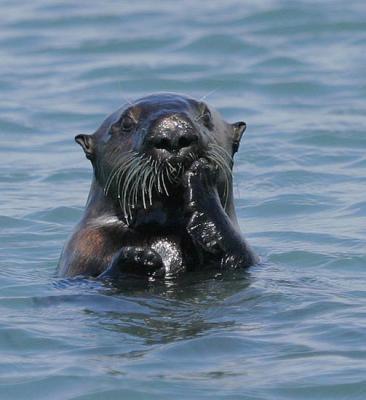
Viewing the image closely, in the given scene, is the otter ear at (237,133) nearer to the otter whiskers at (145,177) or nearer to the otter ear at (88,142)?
the otter whiskers at (145,177)

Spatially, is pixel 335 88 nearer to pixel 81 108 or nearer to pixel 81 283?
pixel 81 108

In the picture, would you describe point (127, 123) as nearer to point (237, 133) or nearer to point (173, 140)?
point (173, 140)

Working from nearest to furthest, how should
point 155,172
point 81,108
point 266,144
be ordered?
1. point 155,172
2. point 266,144
3. point 81,108

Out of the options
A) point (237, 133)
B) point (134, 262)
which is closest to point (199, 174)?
point (134, 262)

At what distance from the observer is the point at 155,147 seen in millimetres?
→ 7340

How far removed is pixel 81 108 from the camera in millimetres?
14164

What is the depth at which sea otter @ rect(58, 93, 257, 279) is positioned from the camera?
7.32 metres

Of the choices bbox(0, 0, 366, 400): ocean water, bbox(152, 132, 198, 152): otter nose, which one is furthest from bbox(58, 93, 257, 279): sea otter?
bbox(0, 0, 366, 400): ocean water

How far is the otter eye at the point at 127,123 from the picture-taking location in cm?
777

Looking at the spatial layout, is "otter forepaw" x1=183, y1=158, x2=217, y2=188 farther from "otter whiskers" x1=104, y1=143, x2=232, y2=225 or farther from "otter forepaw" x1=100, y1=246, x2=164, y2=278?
"otter forepaw" x1=100, y1=246, x2=164, y2=278

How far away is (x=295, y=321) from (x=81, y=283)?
141cm

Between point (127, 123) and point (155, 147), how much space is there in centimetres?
52

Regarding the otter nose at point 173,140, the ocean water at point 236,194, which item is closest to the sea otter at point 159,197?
the otter nose at point 173,140

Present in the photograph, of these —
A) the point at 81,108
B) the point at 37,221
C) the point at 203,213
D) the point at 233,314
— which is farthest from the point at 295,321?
the point at 81,108
